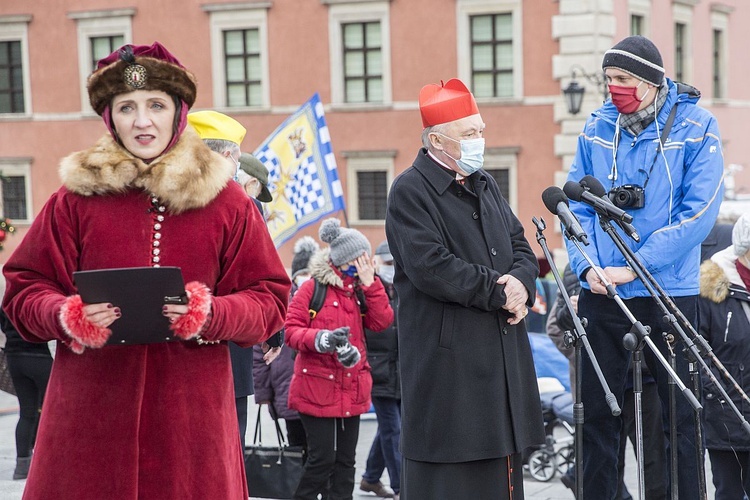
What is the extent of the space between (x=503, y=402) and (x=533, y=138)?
23.1m

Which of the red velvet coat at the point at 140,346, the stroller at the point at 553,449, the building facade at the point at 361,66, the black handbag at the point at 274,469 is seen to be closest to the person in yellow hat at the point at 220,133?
the red velvet coat at the point at 140,346

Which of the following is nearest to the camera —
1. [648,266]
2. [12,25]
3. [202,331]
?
[202,331]

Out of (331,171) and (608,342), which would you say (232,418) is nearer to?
(608,342)

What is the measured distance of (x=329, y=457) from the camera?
6.64 meters

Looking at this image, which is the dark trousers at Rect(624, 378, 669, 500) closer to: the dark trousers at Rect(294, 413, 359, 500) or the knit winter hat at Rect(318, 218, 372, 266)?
the dark trousers at Rect(294, 413, 359, 500)

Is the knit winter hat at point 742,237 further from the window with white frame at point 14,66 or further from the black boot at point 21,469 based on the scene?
the window with white frame at point 14,66

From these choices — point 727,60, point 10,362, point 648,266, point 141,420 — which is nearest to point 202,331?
point 141,420

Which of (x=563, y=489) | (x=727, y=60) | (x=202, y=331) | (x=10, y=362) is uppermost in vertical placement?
(x=727, y=60)

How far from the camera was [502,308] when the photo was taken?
4.64 m

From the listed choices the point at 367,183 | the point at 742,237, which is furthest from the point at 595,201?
the point at 367,183

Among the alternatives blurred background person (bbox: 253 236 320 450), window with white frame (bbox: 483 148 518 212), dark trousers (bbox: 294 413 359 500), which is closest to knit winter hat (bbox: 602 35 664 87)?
dark trousers (bbox: 294 413 359 500)

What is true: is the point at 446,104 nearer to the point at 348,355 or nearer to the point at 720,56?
the point at 348,355

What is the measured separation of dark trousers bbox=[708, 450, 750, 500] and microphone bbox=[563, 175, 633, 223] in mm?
2069

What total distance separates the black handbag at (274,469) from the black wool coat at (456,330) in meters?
2.21
